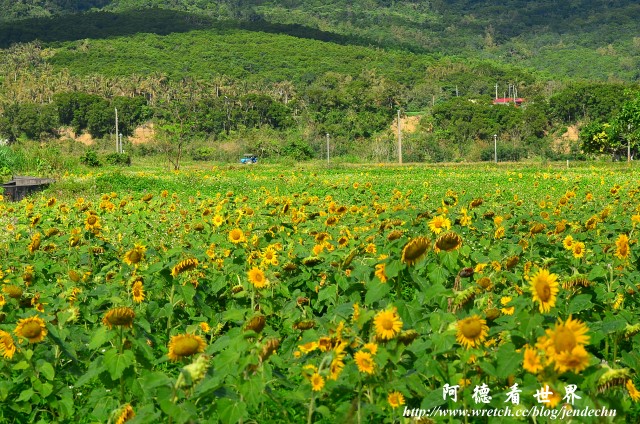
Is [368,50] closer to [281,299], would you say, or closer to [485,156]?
[485,156]

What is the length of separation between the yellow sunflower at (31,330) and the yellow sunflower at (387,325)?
3.83ft

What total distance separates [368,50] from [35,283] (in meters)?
112

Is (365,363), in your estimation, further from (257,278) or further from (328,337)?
(257,278)

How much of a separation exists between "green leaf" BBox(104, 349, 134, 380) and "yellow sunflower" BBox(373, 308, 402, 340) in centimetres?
84

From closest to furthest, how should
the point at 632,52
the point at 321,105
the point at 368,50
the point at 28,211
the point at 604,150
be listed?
the point at 28,211, the point at 604,150, the point at 321,105, the point at 368,50, the point at 632,52

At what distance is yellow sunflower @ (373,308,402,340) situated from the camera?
2227 mm

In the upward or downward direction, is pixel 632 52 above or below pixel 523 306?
above

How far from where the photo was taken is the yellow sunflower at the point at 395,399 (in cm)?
235

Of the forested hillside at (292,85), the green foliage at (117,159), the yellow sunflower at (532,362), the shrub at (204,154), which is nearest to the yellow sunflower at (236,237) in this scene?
the yellow sunflower at (532,362)

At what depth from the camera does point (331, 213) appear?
5.46m

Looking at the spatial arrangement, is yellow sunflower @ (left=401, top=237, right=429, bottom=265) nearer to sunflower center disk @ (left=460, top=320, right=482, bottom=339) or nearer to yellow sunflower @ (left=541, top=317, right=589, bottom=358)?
sunflower center disk @ (left=460, top=320, right=482, bottom=339)

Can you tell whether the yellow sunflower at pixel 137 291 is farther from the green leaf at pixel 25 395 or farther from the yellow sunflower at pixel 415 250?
the yellow sunflower at pixel 415 250

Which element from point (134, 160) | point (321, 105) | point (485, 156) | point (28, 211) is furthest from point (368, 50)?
point (28, 211)

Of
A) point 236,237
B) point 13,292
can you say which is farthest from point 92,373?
point 236,237
